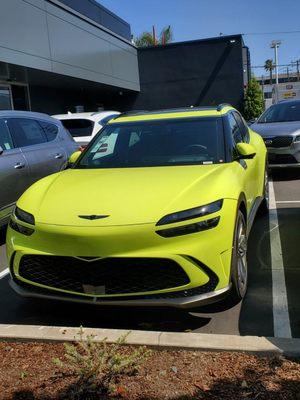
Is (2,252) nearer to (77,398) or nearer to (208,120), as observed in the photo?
(208,120)

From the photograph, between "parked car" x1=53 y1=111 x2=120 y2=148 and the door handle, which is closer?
the door handle

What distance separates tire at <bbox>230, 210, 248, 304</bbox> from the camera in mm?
3765

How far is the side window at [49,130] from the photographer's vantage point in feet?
24.6

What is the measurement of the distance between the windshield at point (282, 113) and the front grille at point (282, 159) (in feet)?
4.91

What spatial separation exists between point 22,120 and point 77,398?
16.5 feet

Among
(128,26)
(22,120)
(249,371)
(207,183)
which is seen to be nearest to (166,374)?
(249,371)

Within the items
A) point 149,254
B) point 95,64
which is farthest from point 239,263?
point 95,64

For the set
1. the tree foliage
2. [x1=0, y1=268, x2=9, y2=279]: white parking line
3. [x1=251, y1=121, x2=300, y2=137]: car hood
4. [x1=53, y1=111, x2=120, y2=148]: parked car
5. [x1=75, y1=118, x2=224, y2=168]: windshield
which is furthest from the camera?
the tree foliage

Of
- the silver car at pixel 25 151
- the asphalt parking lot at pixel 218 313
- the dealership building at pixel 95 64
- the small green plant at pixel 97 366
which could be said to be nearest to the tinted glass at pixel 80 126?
the silver car at pixel 25 151

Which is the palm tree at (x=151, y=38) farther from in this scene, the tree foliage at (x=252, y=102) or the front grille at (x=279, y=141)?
the front grille at (x=279, y=141)

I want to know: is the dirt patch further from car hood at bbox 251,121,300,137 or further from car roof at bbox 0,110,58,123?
car hood at bbox 251,121,300,137

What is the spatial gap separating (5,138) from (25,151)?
333 millimetres

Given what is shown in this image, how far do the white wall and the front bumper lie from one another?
28.7ft

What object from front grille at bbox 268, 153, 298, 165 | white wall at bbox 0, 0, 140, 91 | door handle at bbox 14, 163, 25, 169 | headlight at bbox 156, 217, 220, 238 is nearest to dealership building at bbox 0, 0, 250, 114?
white wall at bbox 0, 0, 140, 91
